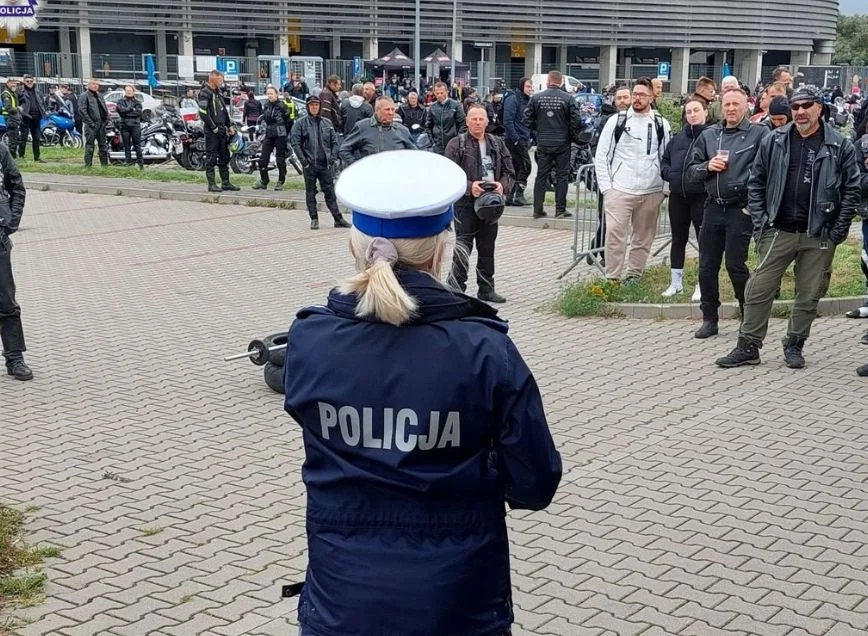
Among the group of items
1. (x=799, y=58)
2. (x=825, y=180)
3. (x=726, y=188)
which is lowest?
(x=726, y=188)

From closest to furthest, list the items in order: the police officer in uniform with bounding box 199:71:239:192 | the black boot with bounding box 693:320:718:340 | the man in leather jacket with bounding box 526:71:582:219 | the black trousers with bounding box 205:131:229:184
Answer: the black boot with bounding box 693:320:718:340
the man in leather jacket with bounding box 526:71:582:219
the police officer in uniform with bounding box 199:71:239:192
the black trousers with bounding box 205:131:229:184

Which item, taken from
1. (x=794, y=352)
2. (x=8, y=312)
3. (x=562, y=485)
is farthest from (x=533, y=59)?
(x=562, y=485)

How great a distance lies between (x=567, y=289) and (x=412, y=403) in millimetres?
8494

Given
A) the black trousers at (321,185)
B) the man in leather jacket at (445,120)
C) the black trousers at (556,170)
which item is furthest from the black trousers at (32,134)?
the black trousers at (556,170)

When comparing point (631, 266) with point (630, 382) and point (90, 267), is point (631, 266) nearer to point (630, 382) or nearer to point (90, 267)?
point (630, 382)

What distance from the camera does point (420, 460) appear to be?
234 cm

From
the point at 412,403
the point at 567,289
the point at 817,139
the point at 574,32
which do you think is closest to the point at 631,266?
the point at 567,289

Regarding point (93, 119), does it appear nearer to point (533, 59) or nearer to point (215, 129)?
point (215, 129)

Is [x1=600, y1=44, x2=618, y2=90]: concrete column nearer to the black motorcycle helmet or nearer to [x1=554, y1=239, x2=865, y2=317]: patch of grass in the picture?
[x1=554, y1=239, x2=865, y2=317]: patch of grass

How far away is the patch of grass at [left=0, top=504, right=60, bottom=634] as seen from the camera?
4664mm

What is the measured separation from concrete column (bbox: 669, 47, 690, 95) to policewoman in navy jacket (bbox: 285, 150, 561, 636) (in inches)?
2831

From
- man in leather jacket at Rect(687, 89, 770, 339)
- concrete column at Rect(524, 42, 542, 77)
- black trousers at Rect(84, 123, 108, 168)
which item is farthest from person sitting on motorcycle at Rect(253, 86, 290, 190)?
concrete column at Rect(524, 42, 542, 77)

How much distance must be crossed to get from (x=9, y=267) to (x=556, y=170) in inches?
352

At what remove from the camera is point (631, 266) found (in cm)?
1089
